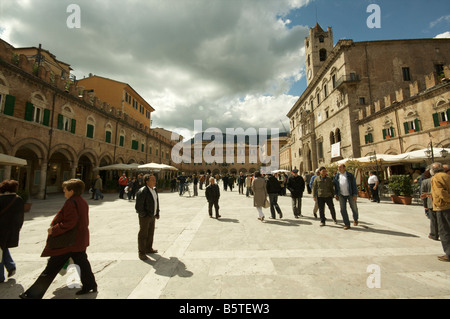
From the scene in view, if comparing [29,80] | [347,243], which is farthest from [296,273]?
[29,80]

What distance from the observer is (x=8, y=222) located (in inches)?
117

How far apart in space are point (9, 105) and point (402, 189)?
22688 mm

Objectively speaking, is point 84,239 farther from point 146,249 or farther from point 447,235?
point 447,235

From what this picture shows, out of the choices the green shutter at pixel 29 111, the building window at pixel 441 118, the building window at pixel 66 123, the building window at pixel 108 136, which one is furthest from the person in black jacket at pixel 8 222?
the building window at pixel 441 118

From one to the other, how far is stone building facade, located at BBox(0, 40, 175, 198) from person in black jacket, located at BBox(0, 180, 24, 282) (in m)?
12.7

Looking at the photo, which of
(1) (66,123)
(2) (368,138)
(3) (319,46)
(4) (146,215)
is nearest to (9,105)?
(1) (66,123)

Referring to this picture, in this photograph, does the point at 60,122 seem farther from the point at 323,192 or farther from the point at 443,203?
the point at 443,203

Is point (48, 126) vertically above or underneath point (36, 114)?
underneath

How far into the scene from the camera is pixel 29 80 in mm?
12977

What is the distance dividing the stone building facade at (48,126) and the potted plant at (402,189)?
858 inches

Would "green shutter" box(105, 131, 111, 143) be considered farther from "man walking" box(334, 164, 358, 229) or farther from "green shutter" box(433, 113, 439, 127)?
"green shutter" box(433, 113, 439, 127)

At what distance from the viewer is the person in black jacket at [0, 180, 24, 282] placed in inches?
114
